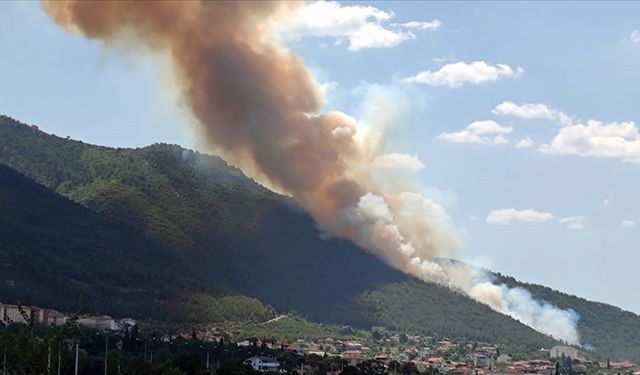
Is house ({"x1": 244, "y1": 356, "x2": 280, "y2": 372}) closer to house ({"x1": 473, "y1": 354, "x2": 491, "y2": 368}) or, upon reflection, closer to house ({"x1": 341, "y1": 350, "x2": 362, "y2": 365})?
house ({"x1": 341, "y1": 350, "x2": 362, "y2": 365})

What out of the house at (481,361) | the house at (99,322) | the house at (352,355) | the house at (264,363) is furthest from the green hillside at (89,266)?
the house at (481,361)

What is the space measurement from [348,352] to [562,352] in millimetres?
44610

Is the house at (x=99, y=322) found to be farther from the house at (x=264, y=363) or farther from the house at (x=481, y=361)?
the house at (x=481, y=361)

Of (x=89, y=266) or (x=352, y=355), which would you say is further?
(x=89, y=266)

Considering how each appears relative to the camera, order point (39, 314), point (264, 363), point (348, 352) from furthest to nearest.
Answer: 1. point (348, 352)
2. point (39, 314)
3. point (264, 363)

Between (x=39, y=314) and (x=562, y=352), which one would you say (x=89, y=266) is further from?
(x=562, y=352)

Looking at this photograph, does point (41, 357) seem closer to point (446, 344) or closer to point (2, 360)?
point (2, 360)

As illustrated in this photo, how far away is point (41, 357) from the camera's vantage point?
61.8 m

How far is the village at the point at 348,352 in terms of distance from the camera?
12012 centimetres

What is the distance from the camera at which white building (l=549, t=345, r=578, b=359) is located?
188m

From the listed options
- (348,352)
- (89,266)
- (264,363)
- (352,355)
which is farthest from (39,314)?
(348,352)

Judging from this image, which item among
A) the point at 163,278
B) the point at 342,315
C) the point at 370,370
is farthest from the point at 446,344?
the point at 370,370

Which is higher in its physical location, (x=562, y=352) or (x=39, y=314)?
(x=39, y=314)

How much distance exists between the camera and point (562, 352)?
18800cm
